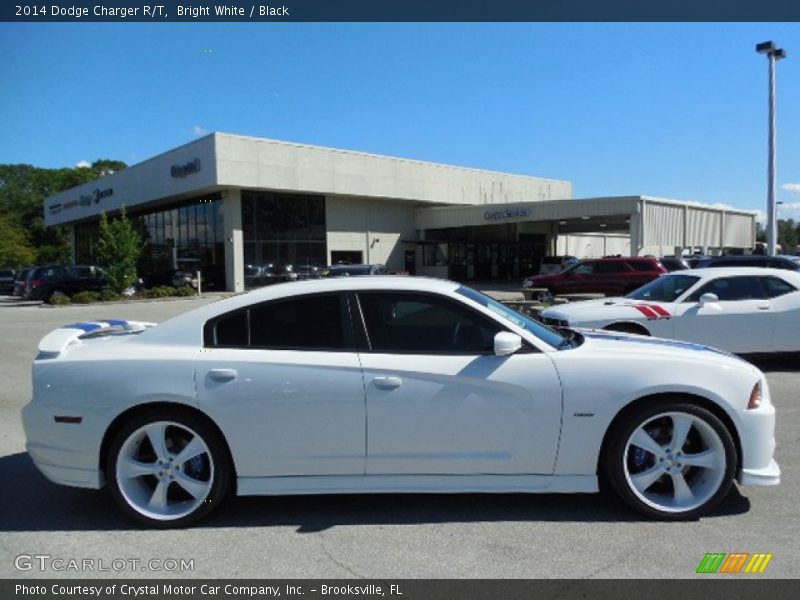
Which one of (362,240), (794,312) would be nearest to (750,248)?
(362,240)

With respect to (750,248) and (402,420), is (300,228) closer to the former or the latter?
(750,248)

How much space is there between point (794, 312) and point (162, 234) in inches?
1681

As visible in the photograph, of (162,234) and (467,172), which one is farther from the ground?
(467,172)

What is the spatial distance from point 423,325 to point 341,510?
1347 millimetres

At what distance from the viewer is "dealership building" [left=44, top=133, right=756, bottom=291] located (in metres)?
34.2

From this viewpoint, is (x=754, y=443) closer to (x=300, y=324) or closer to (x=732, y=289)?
(x=300, y=324)

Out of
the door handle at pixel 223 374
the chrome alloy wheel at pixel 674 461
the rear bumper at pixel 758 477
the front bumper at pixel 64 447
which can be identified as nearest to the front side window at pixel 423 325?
the door handle at pixel 223 374

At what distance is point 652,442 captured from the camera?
150 inches

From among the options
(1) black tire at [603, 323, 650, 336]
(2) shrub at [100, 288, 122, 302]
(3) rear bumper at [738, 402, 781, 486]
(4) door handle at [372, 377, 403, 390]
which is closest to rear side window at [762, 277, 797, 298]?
(1) black tire at [603, 323, 650, 336]

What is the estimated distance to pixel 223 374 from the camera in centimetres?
377

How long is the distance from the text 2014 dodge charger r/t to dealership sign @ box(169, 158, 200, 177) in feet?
107

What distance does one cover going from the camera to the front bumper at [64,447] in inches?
151

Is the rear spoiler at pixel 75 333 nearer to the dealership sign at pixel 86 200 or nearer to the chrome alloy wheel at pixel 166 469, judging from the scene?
the chrome alloy wheel at pixel 166 469
